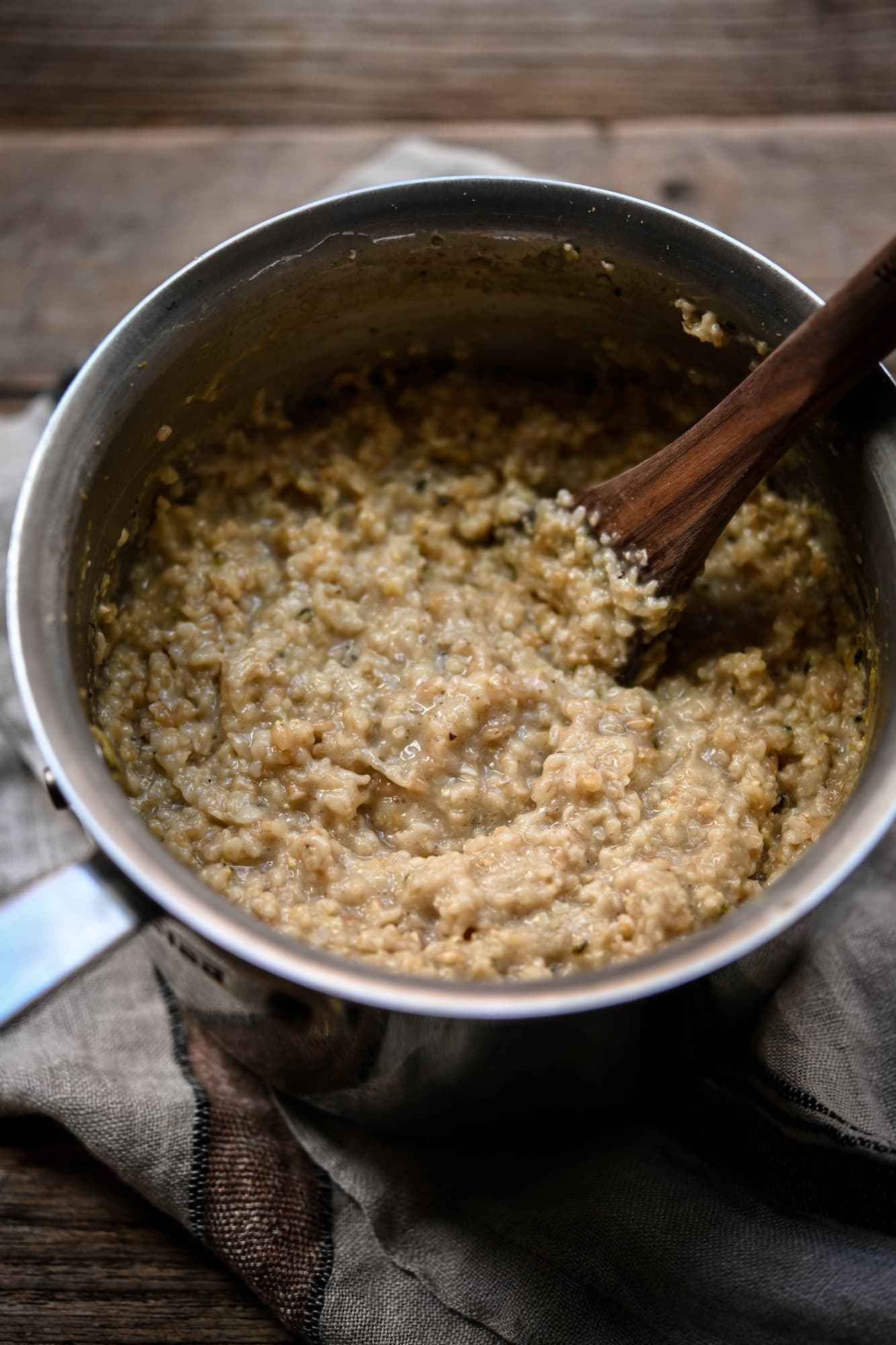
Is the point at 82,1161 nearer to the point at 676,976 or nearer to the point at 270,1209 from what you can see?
the point at 270,1209

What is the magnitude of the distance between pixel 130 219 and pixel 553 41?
1.01m

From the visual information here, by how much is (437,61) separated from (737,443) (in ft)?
4.92

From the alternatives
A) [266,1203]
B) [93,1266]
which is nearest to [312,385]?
[266,1203]

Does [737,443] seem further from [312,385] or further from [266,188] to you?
[266,188]

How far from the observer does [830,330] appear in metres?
1.47

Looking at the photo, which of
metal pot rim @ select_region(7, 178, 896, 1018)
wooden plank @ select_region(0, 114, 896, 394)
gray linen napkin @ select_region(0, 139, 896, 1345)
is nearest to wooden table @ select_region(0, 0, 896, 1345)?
wooden plank @ select_region(0, 114, 896, 394)

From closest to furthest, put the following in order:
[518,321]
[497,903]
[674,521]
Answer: [497,903] < [674,521] < [518,321]

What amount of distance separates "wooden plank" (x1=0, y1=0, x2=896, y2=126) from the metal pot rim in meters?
1.18

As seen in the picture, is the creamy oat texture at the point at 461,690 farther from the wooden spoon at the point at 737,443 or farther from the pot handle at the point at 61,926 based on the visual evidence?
the pot handle at the point at 61,926

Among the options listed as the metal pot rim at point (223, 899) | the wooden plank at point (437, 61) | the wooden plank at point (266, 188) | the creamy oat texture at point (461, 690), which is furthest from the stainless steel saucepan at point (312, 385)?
the wooden plank at point (437, 61)

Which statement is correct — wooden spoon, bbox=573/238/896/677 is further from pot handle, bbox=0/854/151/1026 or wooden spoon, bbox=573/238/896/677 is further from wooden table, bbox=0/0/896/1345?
wooden table, bbox=0/0/896/1345

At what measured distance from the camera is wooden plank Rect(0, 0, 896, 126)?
2619 mm

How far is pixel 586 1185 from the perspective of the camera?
1809 mm

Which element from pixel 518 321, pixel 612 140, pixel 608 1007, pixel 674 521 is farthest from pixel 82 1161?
pixel 612 140
